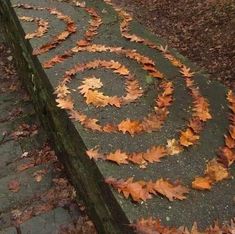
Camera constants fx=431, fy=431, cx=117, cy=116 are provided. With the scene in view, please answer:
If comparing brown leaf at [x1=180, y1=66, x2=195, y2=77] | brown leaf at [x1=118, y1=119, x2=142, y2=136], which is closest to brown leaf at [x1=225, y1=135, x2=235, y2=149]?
brown leaf at [x1=118, y1=119, x2=142, y2=136]

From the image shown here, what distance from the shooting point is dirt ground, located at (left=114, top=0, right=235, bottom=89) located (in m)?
4.57

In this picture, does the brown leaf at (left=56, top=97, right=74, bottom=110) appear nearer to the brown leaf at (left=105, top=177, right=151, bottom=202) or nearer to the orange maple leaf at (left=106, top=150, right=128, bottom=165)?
the orange maple leaf at (left=106, top=150, right=128, bottom=165)

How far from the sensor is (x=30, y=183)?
3836mm

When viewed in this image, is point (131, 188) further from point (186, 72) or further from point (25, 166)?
point (25, 166)

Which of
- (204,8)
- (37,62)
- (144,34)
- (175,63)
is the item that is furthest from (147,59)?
(204,8)

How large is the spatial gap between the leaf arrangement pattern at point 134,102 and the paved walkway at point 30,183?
32.3 inches

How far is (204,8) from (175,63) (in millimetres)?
2247

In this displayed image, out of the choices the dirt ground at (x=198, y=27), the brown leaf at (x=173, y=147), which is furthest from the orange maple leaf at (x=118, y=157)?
the dirt ground at (x=198, y=27)

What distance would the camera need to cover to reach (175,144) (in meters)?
2.80

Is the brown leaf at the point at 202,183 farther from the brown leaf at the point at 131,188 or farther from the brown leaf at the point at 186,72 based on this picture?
the brown leaf at the point at 186,72

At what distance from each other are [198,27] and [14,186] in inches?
118

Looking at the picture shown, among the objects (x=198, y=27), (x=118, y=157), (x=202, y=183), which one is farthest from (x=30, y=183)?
(x=198, y=27)

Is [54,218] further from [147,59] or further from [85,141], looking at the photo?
[147,59]

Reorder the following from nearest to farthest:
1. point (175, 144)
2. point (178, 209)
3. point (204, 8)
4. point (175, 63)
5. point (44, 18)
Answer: point (178, 209) < point (175, 144) < point (175, 63) < point (44, 18) < point (204, 8)
